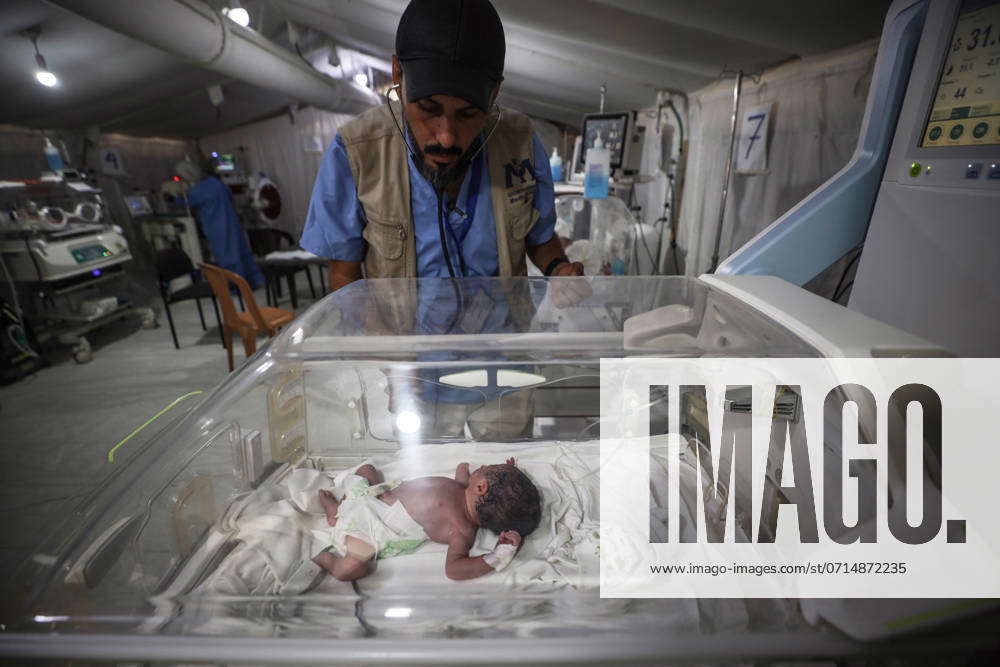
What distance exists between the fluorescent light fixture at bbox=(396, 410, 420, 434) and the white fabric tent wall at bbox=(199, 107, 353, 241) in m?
7.37

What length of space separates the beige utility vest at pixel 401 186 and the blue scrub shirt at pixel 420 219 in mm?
25

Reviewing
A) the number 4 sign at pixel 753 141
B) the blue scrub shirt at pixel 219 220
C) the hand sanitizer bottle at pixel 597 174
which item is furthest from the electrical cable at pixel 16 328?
the number 4 sign at pixel 753 141

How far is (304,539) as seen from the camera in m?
0.99

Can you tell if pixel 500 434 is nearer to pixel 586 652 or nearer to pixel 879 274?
pixel 586 652

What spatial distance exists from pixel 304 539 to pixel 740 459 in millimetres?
980

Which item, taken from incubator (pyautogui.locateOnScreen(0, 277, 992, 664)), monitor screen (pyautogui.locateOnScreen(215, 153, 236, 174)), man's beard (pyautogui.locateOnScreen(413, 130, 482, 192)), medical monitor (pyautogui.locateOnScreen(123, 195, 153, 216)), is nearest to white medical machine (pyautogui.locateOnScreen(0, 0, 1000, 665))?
incubator (pyautogui.locateOnScreen(0, 277, 992, 664))

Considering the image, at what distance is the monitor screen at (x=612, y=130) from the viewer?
2.93m

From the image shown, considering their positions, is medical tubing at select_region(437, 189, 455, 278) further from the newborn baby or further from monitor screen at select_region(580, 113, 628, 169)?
monitor screen at select_region(580, 113, 628, 169)

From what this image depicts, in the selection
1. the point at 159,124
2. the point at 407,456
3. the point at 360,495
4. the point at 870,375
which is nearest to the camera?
the point at 870,375

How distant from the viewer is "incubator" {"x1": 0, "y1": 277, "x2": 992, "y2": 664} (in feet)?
1.69

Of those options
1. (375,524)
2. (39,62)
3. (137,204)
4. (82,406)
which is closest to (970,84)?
(375,524)

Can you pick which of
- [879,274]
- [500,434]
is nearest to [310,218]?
[500,434]

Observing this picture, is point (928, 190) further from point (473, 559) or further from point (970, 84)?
point (473, 559)

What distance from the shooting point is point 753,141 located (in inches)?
86.9
